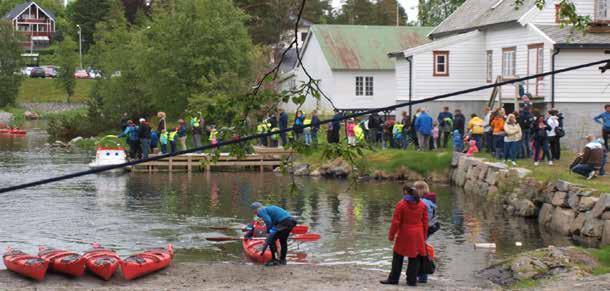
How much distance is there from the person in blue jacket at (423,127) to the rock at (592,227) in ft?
43.5

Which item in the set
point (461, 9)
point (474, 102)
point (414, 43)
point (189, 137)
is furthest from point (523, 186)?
point (414, 43)

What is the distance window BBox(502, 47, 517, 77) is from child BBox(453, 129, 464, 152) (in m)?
7.10

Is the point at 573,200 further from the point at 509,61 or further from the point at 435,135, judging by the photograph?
the point at 509,61

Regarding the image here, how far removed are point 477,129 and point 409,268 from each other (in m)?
19.7

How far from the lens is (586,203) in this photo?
2417 centimetres

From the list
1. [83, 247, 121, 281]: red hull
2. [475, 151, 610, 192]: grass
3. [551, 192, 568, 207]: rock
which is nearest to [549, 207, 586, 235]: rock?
[551, 192, 568, 207]: rock

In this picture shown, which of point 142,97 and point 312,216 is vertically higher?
point 142,97

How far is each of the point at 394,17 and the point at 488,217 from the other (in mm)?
72530

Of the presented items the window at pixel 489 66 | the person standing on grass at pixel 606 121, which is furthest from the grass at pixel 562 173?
the window at pixel 489 66

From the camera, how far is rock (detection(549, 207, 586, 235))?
2486 cm

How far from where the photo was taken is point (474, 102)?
147 feet

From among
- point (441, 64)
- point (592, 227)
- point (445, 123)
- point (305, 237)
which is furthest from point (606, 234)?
point (441, 64)

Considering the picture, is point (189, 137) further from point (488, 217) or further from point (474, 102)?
point (488, 217)

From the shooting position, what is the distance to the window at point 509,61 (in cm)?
4213
